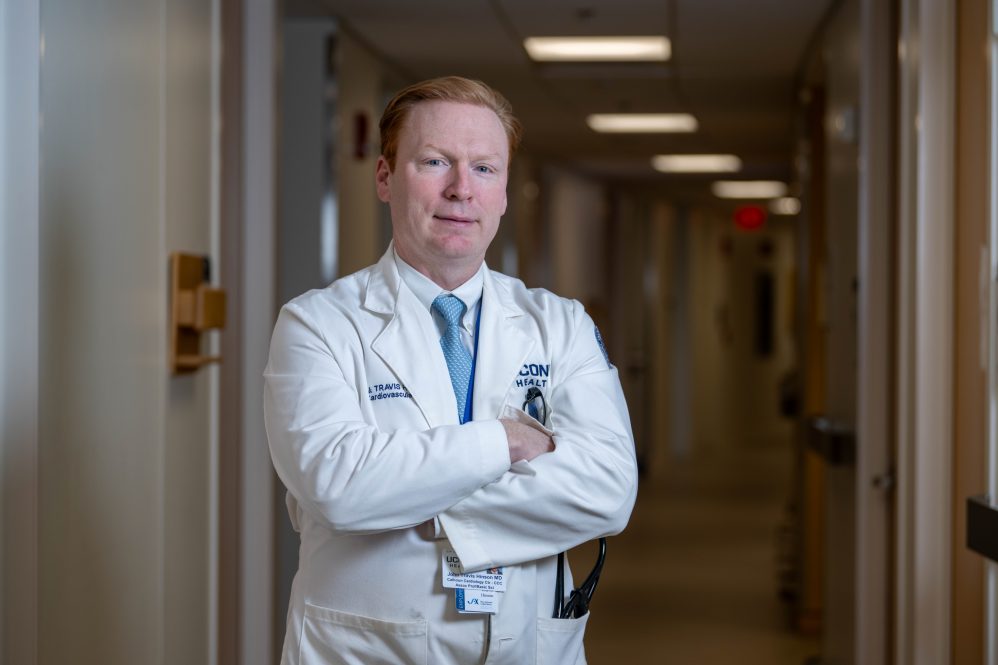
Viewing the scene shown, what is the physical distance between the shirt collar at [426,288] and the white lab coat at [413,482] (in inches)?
0.7

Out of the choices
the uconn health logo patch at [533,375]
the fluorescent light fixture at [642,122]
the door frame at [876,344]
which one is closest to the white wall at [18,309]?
the uconn health logo patch at [533,375]

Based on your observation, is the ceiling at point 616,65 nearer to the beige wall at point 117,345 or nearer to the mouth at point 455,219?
the beige wall at point 117,345

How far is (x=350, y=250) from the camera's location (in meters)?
5.35

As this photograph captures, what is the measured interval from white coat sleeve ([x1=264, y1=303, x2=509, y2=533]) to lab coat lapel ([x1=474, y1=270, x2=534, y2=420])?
0.11 metres

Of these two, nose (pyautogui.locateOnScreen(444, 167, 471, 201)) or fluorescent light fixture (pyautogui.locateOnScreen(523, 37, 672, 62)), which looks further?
fluorescent light fixture (pyautogui.locateOnScreen(523, 37, 672, 62))

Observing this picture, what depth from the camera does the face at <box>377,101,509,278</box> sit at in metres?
1.81

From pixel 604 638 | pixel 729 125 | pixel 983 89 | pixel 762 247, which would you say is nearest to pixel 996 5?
pixel 983 89

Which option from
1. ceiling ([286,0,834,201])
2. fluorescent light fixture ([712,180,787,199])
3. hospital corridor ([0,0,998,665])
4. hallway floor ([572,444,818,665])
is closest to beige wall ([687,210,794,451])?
fluorescent light fixture ([712,180,787,199])

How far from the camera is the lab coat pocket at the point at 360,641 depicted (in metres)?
1.77

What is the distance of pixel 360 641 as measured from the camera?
1785 millimetres

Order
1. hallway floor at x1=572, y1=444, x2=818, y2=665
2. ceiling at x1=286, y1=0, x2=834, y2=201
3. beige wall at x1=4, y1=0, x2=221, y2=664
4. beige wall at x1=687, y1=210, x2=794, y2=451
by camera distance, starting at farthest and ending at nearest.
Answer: beige wall at x1=687, y1=210, x2=794, y2=451, hallway floor at x1=572, y1=444, x2=818, y2=665, ceiling at x1=286, y1=0, x2=834, y2=201, beige wall at x1=4, y1=0, x2=221, y2=664

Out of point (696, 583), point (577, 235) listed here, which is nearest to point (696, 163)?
point (577, 235)

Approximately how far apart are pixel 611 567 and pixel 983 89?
16.5 feet

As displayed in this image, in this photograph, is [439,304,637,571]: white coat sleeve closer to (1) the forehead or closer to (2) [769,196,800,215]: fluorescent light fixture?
(1) the forehead
